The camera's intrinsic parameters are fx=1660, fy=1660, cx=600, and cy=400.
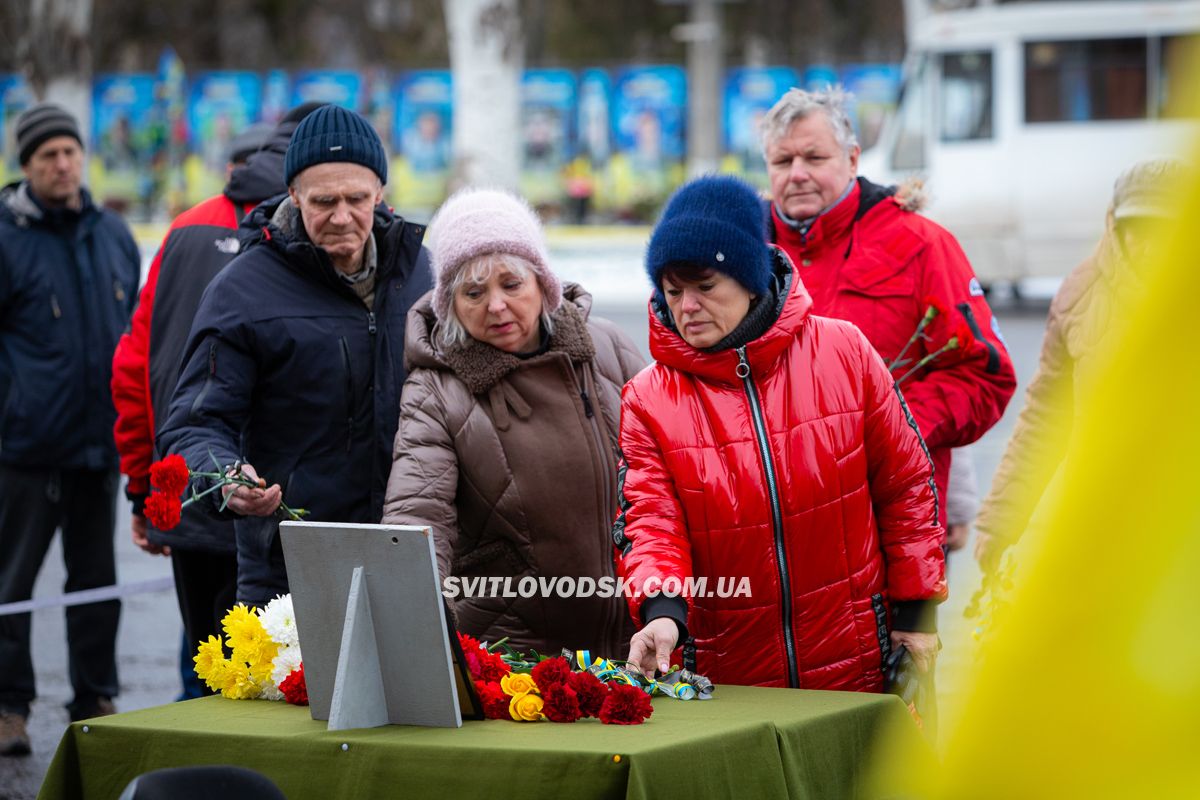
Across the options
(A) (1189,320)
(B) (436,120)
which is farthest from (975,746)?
(B) (436,120)

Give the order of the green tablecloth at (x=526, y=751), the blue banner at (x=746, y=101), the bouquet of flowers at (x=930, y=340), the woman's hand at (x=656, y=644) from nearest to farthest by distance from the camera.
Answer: the green tablecloth at (x=526, y=751) → the woman's hand at (x=656, y=644) → the bouquet of flowers at (x=930, y=340) → the blue banner at (x=746, y=101)

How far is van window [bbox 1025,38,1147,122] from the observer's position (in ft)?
71.1

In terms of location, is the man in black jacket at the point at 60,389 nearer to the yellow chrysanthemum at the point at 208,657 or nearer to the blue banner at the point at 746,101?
the yellow chrysanthemum at the point at 208,657

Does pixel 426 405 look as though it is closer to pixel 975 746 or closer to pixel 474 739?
pixel 474 739

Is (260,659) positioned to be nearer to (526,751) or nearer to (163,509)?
(163,509)

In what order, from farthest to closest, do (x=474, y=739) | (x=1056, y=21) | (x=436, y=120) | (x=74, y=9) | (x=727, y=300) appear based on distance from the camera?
(x=436, y=120), (x=74, y=9), (x=1056, y=21), (x=727, y=300), (x=474, y=739)

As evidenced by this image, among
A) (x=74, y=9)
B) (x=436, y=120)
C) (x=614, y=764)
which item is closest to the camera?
(x=614, y=764)

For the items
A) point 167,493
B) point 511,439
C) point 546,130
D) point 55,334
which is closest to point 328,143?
point 511,439

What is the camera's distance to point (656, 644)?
10.1 feet

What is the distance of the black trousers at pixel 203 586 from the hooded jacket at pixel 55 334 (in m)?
1.34

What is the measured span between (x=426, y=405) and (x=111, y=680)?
→ 296 cm

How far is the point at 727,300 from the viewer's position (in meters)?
3.26

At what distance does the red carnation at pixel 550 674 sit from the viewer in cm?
289

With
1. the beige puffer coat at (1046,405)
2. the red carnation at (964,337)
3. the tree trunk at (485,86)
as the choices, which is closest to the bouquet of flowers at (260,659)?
the red carnation at (964,337)
